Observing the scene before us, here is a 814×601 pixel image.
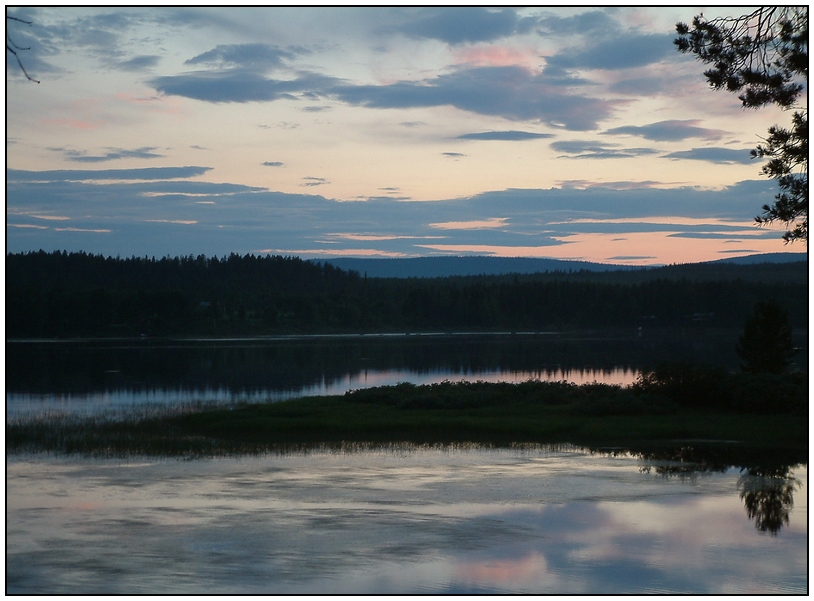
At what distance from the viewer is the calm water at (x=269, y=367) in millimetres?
59188

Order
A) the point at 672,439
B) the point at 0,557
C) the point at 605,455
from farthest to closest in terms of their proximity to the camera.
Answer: the point at 672,439, the point at 605,455, the point at 0,557

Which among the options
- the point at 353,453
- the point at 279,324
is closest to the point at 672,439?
the point at 353,453

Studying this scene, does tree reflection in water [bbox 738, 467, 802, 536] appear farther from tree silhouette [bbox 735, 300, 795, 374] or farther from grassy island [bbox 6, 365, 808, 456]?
tree silhouette [bbox 735, 300, 795, 374]

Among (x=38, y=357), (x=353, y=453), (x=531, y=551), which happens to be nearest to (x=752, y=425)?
(x=353, y=453)

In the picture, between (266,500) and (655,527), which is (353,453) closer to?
(266,500)

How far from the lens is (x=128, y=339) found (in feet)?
489

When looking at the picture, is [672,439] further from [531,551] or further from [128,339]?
[128,339]

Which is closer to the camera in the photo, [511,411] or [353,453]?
[353,453]

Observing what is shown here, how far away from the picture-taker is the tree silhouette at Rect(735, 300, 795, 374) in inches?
2179

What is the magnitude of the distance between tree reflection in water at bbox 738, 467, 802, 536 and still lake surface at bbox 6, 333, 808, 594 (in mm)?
78

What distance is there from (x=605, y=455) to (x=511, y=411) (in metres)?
11.5

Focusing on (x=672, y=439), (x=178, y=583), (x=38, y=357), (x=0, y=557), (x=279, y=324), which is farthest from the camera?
(x=279, y=324)

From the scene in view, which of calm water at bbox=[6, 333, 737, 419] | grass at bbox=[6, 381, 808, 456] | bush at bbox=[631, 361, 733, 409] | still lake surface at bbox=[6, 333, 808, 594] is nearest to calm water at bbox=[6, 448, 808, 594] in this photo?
still lake surface at bbox=[6, 333, 808, 594]

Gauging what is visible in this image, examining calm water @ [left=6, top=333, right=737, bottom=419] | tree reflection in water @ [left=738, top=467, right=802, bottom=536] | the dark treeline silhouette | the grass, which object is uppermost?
the dark treeline silhouette
